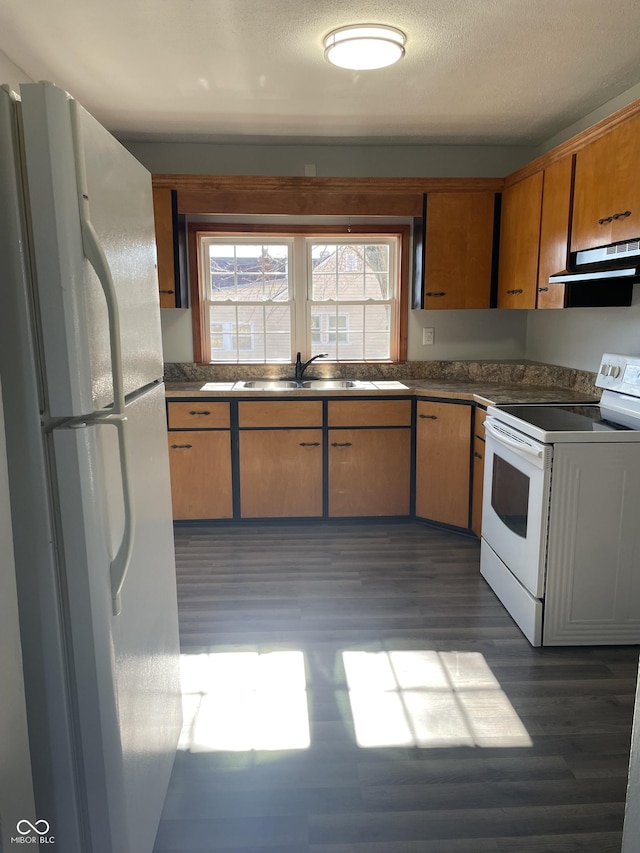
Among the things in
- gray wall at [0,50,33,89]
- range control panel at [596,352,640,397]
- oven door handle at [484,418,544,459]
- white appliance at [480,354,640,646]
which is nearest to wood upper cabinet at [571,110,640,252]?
range control panel at [596,352,640,397]

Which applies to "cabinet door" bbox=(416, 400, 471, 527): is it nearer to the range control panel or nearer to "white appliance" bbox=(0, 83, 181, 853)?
the range control panel

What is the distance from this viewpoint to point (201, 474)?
3.76 metres

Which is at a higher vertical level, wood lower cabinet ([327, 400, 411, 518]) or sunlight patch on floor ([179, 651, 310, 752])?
wood lower cabinet ([327, 400, 411, 518])

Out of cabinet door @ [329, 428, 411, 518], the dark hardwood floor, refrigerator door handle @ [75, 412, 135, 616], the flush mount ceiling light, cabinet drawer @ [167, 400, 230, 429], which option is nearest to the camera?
refrigerator door handle @ [75, 412, 135, 616]

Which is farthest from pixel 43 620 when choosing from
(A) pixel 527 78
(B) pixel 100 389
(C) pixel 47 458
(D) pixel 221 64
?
(A) pixel 527 78

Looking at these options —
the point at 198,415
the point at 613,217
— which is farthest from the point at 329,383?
the point at 613,217

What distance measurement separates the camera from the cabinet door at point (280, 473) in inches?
148

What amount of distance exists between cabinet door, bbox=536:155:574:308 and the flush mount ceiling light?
3.65 feet

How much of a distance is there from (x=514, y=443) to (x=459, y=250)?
1.78 metres

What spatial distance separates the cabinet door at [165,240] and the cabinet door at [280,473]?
1050mm

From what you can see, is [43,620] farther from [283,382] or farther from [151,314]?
[283,382]

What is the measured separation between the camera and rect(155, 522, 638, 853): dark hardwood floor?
63.4 inches

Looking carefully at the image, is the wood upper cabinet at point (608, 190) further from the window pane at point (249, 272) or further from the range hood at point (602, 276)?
the window pane at point (249, 272)
